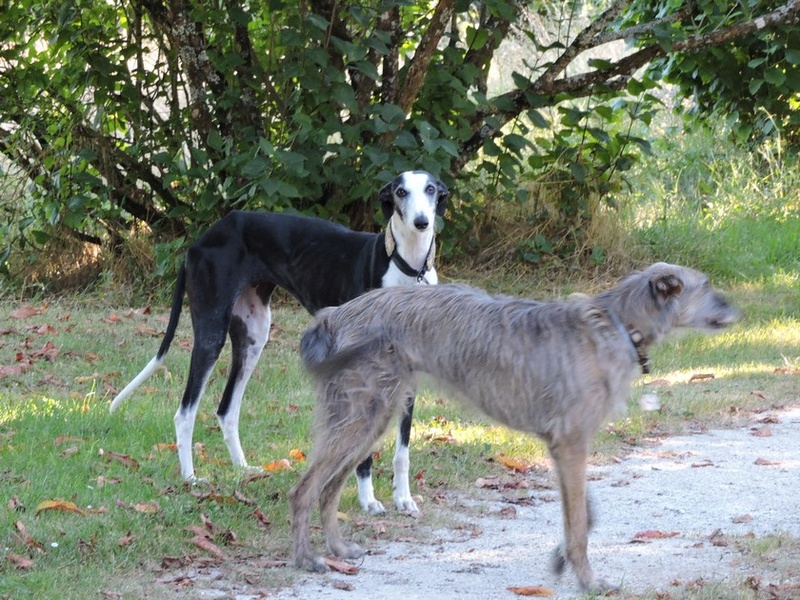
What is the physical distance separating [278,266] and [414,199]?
2.87ft

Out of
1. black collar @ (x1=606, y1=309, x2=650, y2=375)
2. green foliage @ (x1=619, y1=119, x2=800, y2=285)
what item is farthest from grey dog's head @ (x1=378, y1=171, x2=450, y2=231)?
green foliage @ (x1=619, y1=119, x2=800, y2=285)

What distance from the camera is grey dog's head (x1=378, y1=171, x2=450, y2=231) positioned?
6.79 meters

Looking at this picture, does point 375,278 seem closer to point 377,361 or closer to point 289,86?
point 377,361

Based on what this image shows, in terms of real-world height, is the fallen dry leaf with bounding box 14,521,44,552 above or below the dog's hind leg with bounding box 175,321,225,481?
below

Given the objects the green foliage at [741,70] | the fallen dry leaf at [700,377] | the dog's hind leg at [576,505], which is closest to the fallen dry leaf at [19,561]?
the dog's hind leg at [576,505]

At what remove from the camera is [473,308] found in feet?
17.3

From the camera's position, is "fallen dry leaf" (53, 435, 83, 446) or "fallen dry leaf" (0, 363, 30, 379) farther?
"fallen dry leaf" (0, 363, 30, 379)

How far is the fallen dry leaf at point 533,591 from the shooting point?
4949 millimetres

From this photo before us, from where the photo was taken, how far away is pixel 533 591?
496cm

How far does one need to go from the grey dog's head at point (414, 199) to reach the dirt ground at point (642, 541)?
1.60 m

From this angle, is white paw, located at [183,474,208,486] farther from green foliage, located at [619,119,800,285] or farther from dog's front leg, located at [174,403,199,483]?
green foliage, located at [619,119,800,285]

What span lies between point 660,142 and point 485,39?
19.1 ft

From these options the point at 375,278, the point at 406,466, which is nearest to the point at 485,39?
the point at 375,278

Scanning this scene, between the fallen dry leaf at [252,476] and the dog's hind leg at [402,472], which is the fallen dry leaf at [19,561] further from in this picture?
the dog's hind leg at [402,472]
